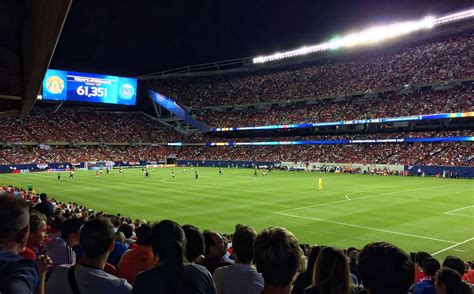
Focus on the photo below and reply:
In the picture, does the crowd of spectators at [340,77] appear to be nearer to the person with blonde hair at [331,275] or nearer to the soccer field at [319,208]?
the soccer field at [319,208]

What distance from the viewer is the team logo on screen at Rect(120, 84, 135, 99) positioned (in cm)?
A: 9044

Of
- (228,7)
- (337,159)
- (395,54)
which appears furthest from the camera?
(395,54)

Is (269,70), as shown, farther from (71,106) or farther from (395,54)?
(71,106)

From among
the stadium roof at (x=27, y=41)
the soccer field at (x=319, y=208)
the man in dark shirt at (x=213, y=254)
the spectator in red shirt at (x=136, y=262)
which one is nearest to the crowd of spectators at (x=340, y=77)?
the soccer field at (x=319, y=208)

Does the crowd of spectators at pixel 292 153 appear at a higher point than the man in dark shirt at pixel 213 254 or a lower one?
higher

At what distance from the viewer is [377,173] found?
2301 inches

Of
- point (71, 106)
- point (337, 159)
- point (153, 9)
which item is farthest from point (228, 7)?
point (71, 106)

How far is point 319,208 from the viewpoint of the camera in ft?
88.4

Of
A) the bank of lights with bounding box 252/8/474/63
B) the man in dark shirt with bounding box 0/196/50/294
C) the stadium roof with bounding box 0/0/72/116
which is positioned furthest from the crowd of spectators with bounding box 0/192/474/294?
the bank of lights with bounding box 252/8/474/63

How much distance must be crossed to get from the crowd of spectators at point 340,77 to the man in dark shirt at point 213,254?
2665 inches

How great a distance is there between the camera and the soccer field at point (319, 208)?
19.1m

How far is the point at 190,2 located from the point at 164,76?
2282 inches

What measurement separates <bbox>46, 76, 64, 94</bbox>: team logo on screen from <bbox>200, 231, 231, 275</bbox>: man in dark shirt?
83.9 metres

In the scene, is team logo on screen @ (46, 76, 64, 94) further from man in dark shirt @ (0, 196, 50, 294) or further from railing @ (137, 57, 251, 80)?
man in dark shirt @ (0, 196, 50, 294)
